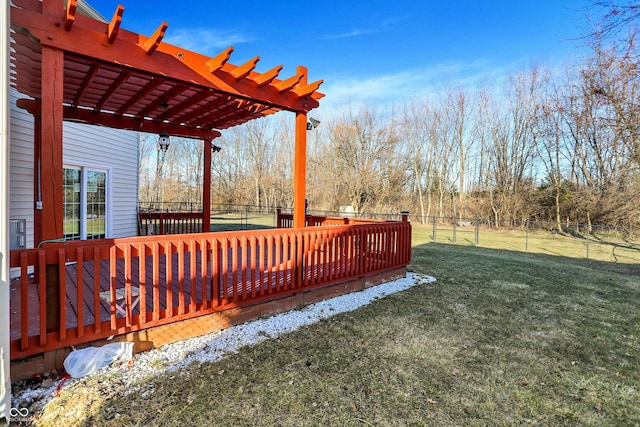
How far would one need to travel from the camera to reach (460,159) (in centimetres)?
2080

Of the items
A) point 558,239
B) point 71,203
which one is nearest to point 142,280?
point 71,203

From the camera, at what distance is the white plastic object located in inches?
94.1

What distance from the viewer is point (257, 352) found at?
9.52 feet

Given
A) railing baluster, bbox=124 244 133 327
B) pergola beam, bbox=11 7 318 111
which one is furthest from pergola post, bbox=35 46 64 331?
railing baluster, bbox=124 244 133 327

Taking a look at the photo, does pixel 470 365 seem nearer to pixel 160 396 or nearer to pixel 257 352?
pixel 257 352

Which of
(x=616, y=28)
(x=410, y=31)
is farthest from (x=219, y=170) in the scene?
(x=616, y=28)

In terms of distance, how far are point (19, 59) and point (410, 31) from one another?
12810 millimetres

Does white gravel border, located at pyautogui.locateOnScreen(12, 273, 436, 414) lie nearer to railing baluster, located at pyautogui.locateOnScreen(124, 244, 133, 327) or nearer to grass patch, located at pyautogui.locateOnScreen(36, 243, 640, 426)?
grass patch, located at pyautogui.locateOnScreen(36, 243, 640, 426)

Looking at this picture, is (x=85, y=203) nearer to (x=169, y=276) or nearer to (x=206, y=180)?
(x=206, y=180)

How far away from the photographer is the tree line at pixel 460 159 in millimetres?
15070

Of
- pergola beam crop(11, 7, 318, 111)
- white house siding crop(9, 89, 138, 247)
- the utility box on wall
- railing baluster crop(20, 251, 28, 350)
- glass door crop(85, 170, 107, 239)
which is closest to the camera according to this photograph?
railing baluster crop(20, 251, 28, 350)

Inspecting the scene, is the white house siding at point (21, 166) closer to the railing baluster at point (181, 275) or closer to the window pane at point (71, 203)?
the window pane at point (71, 203)

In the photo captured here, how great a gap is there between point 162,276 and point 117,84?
96.9 inches

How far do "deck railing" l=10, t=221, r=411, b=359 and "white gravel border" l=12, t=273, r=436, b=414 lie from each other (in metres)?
0.26
